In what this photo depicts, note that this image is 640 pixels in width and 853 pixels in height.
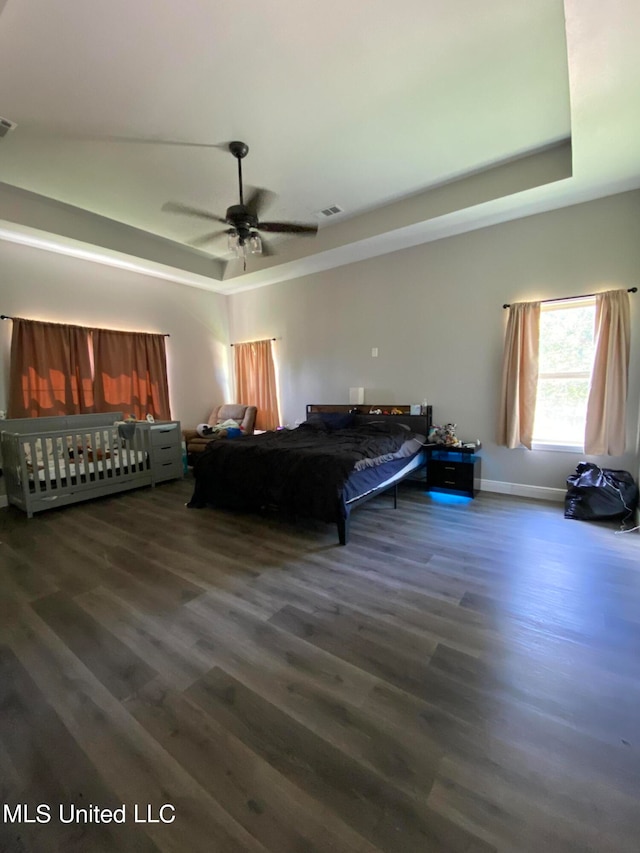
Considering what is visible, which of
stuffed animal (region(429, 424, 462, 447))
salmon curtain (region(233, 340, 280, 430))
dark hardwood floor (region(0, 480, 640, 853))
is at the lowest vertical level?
dark hardwood floor (region(0, 480, 640, 853))

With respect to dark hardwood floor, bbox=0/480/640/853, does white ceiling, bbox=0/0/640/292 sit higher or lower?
higher

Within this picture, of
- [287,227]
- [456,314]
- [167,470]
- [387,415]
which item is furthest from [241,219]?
[167,470]

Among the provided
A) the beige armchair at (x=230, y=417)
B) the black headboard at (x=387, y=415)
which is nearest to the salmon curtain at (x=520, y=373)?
the black headboard at (x=387, y=415)

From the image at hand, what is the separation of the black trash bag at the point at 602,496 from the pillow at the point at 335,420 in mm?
2579

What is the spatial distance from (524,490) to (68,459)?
5071 millimetres

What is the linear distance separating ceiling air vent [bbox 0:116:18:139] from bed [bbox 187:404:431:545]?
2.92 m

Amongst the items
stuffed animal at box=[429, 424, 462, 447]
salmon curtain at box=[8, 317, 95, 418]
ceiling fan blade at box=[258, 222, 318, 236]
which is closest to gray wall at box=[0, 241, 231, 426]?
salmon curtain at box=[8, 317, 95, 418]

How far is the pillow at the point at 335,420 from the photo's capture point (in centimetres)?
470

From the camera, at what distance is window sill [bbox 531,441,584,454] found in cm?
357

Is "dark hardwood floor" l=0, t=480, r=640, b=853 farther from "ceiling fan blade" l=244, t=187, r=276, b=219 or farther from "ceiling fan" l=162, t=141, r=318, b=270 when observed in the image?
"ceiling fan blade" l=244, t=187, r=276, b=219

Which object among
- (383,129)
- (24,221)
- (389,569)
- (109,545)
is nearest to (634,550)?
(389,569)

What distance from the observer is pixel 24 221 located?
3527 mm

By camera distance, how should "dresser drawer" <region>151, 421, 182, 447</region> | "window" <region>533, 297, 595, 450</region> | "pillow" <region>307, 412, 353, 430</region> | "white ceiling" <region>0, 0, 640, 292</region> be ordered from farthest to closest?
"pillow" <region>307, 412, 353, 430</region>
"dresser drawer" <region>151, 421, 182, 447</region>
"window" <region>533, 297, 595, 450</region>
"white ceiling" <region>0, 0, 640, 292</region>

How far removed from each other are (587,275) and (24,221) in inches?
224
